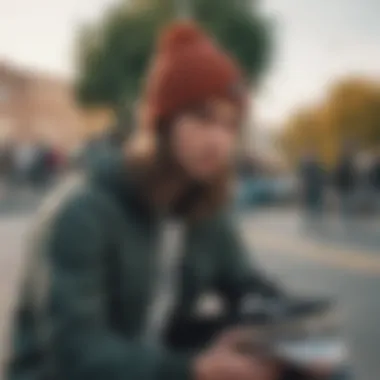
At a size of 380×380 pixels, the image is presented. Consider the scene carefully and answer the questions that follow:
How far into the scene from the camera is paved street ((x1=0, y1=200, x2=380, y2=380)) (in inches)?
65.4

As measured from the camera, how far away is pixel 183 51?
53 centimetres

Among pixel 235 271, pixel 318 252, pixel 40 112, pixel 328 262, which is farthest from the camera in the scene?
pixel 318 252

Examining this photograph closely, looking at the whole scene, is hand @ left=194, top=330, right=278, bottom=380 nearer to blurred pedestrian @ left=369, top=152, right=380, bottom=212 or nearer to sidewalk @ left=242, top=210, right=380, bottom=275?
blurred pedestrian @ left=369, top=152, right=380, bottom=212

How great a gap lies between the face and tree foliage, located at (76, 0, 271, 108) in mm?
675

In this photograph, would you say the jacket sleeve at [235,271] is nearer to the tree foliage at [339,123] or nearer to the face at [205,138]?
the face at [205,138]

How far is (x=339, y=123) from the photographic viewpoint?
1464 millimetres

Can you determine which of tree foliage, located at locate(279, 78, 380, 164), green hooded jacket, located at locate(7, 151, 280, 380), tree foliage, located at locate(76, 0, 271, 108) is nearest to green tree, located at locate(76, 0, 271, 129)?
tree foliage, located at locate(76, 0, 271, 108)

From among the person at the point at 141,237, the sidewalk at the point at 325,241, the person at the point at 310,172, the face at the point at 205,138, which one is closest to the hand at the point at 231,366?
the person at the point at 141,237

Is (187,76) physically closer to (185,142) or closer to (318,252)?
(185,142)

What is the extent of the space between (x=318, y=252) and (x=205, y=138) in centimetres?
263

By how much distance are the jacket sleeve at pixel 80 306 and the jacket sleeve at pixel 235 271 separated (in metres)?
0.16

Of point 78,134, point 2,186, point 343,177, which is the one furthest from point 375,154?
point 2,186

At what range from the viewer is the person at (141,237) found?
0.45 metres

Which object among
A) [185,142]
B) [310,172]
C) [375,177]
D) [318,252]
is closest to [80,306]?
[185,142]
